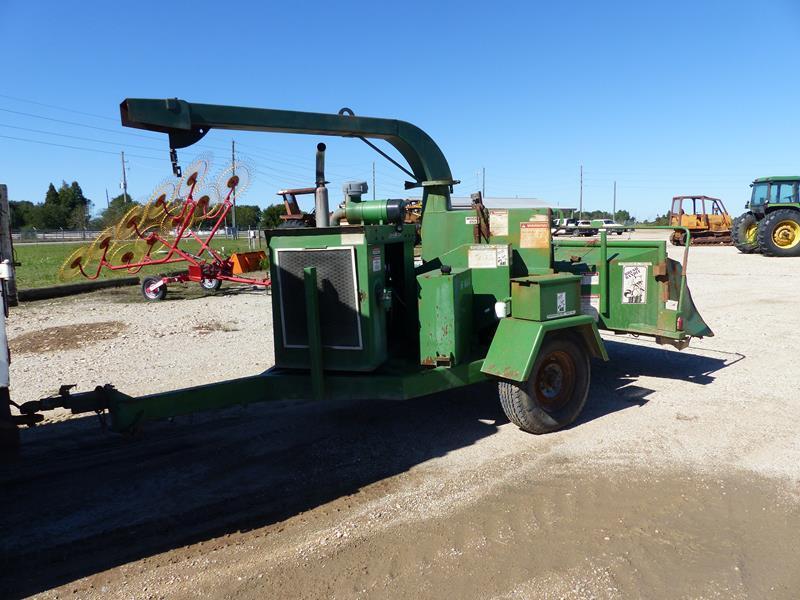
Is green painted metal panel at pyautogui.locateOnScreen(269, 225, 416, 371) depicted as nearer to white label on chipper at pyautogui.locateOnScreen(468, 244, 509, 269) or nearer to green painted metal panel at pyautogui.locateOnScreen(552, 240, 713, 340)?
white label on chipper at pyautogui.locateOnScreen(468, 244, 509, 269)

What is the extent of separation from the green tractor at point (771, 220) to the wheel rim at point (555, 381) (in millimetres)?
19799

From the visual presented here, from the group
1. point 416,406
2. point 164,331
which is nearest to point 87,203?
point 164,331

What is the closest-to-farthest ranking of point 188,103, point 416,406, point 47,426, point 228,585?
point 228,585 < point 188,103 < point 47,426 < point 416,406

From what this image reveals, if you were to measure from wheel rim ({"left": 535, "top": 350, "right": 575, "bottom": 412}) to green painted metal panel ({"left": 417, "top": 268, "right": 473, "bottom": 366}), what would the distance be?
788 mm

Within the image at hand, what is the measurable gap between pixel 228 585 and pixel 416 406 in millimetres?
3111

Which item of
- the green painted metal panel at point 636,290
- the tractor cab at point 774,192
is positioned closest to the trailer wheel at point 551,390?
the green painted metal panel at point 636,290

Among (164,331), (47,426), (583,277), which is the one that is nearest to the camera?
(47,426)

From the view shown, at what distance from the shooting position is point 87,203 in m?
A: 83.7

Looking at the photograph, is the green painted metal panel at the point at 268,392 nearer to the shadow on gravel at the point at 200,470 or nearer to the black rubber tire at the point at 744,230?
the shadow on gravel at the point at 200,470

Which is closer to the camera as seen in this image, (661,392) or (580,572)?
(580,572)

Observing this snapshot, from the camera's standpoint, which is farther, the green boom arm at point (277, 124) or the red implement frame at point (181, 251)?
the red implement frame at point (181, 251)

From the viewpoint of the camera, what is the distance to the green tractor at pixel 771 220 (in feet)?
70.2

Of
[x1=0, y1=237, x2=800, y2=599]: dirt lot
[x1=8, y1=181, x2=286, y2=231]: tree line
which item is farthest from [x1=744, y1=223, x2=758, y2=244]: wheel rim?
[x1=8, y1=181, x2=286, y2=231]: tree line

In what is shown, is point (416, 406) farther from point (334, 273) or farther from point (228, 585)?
point (228, 585)
